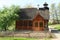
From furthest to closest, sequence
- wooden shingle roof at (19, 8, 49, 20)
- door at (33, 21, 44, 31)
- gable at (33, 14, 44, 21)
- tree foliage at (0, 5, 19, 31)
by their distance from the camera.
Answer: wooden shingle roof at (19, 8, 49, 20) → door at (33, 21, 44, 31) → gable at (33, 14, 44, 21) → tree foliage at (0, 5, 19, 31)

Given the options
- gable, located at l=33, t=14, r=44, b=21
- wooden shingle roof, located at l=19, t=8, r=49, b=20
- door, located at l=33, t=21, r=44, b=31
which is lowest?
door, located at l=33, t=21, r=44, b=31

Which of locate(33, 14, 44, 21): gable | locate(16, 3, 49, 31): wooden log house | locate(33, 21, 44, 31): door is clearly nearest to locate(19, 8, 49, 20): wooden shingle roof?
locate(16, 3, 49, 31): wooden log house

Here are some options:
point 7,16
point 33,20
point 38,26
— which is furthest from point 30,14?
point 7,16

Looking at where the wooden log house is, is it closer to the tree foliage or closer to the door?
the door

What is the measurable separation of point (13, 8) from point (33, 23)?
17.4ft

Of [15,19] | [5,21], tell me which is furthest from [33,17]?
[5,21]

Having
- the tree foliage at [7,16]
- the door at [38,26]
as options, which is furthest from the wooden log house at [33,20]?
the tree foliage at [7,16]

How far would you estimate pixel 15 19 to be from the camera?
122ft

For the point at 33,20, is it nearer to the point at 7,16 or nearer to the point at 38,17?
the point at 38,17

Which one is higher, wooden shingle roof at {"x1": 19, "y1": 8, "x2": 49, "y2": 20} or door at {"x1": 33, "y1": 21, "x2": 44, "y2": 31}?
wooden shingle roof at {"x1": 19, "y1": 8, "x2": 49, "y2": 20}

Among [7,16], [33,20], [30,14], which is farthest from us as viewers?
[30,14]

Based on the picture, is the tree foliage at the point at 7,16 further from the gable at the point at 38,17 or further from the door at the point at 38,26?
the door at the point at 38,26

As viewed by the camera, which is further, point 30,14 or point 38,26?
point 30,14

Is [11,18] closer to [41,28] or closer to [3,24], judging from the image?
[3,24]
